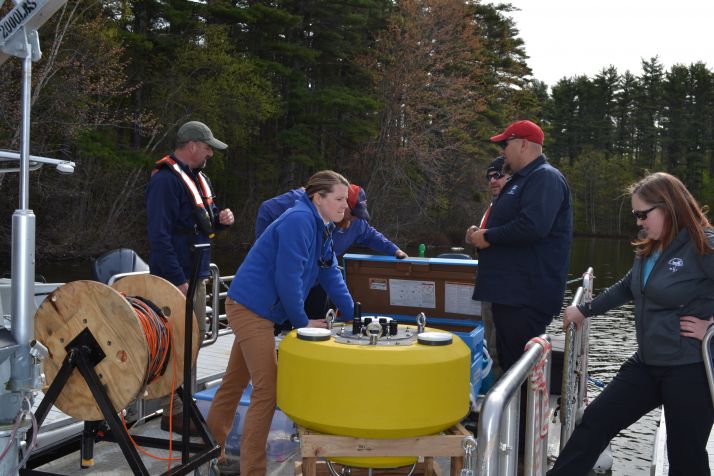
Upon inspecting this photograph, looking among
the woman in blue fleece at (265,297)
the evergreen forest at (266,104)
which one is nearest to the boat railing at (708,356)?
the woman in blue fleece at (265,297)

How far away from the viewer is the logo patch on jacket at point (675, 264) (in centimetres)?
345

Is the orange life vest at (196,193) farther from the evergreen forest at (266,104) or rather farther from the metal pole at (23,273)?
the evergreen forest at (266,104)

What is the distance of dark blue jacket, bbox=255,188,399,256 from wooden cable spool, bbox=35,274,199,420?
6.74 ft

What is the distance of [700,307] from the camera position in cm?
346

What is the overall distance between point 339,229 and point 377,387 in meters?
3.02

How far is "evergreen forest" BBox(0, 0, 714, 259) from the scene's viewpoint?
76.9 feet

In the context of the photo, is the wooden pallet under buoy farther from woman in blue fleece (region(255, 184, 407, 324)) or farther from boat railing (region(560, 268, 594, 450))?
woman in blue fleece (region(255, 184, 407, 324))

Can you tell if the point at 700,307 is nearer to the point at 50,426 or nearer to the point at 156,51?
the point at 50,426

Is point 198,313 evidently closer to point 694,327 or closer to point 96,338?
point 96,338

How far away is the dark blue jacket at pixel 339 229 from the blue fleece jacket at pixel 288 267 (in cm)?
151

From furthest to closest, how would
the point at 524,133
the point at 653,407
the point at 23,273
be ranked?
the point at 524,133 → the point at 653,407 → the point at 23,273

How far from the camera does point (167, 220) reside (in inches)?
195

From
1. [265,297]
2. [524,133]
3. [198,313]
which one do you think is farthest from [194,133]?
[524,133]

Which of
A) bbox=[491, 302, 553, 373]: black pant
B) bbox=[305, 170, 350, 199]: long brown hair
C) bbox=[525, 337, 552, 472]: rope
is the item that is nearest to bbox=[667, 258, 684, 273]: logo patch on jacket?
bbox=[525, 337, 552, 472]: rope
